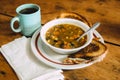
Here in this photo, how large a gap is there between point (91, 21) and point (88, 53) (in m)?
0.30

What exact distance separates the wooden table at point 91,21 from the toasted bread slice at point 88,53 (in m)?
0.05

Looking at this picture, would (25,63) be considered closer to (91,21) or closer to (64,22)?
(64,22)

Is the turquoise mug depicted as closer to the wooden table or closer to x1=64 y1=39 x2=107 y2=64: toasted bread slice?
the wooden table

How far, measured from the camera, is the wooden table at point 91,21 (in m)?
0.90

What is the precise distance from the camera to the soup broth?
0.93 meters

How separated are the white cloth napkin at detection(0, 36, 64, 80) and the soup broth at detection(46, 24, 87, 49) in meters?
0.10

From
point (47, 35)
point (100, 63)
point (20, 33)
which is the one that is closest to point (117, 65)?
point (100, 63)

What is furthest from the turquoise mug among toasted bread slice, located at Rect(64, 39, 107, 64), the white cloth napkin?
toasted bread slice, located at Rect(64, 39, 107, 64)

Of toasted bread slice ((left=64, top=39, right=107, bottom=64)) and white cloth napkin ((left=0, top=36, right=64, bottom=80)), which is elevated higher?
toasted bread slice ((left=64, top=39, right=107, bottom=64))

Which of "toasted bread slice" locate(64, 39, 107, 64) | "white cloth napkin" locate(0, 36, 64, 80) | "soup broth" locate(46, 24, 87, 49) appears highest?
"soup broth" locate(46, 24, 87, 49)

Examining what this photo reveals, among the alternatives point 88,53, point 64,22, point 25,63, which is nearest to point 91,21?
point 64,22

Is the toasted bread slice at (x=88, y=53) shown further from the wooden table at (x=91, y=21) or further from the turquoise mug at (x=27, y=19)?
the turquoise mug at (x=27, y=19)

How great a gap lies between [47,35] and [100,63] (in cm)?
26

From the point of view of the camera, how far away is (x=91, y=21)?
3.78ft
